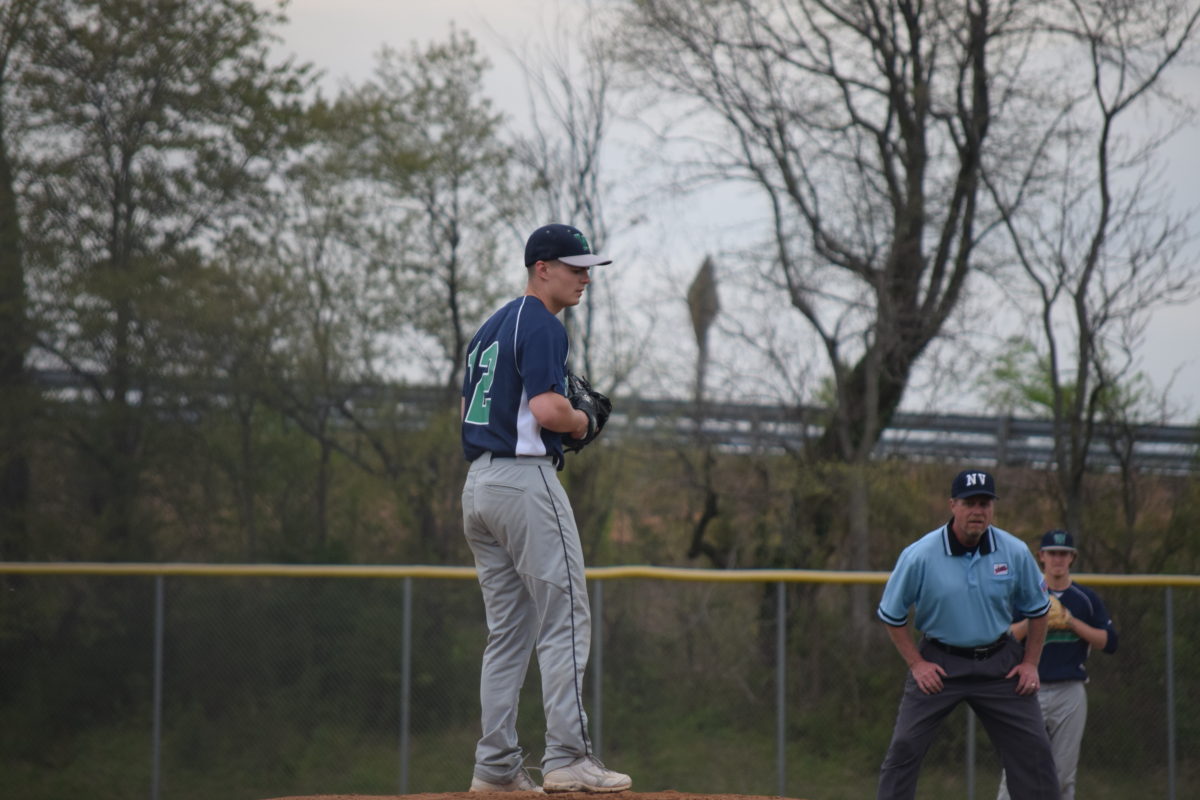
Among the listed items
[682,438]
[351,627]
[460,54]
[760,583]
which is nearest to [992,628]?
[760,583]

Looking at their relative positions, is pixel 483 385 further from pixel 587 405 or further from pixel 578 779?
pixel 578 779

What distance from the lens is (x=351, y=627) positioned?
10.9m

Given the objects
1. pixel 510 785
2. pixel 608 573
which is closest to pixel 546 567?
pixel 510 785

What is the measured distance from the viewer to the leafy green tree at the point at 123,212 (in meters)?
15.1

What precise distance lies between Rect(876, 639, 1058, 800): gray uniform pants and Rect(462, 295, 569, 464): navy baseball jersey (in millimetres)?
2538

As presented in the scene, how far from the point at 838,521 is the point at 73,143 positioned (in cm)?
1105

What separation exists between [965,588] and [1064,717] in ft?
8.36

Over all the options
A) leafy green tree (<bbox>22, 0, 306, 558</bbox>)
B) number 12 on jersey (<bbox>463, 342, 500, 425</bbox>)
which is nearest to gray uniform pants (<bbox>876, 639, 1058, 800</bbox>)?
number 12 on jersey (<bbox>463, 342, 500, 425</bbox>)

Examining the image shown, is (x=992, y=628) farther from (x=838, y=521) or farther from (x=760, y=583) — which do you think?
(x=838, y=521)

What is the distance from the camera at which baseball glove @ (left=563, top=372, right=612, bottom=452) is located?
4.36m

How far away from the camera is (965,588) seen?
5723 mm

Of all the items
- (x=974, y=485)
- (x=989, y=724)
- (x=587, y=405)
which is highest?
(x=587, y=405)

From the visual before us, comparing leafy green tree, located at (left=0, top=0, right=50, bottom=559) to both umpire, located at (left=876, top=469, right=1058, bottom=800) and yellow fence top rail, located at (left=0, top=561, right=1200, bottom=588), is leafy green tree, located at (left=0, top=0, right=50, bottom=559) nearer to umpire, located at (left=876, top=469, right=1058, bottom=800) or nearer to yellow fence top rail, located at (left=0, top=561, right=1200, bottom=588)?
yellow fence top rail, located at (left=0, top=561, right=1200, bottom=588)

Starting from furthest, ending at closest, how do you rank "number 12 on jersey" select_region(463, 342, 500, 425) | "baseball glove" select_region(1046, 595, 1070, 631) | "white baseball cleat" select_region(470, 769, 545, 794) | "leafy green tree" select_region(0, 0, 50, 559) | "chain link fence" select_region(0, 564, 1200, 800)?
"leafy green tree" select_region(0, 0, 50, 559) → "chain link fence" select_region(0, 564, 1200, 800) → "baseball glove" select_region(1046, 595, 1070, 631) → "white baseball cleat" select_region(470, 769, 545, 794) → "number 12 on jersey" select_region(463, 342, 500, 425)
